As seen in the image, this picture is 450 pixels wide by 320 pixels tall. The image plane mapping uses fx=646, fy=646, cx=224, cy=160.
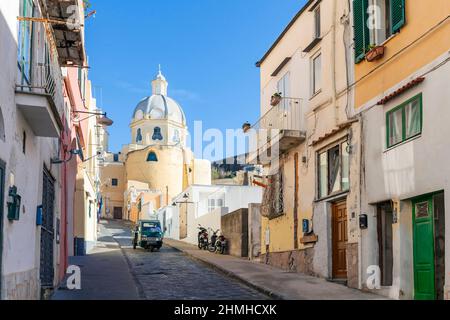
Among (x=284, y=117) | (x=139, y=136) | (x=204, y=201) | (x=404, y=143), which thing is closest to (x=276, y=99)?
(x=284, y=117)

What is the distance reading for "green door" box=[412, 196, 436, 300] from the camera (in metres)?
11.9

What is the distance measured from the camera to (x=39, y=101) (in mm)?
9508

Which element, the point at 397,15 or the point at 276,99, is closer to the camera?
the point at 397,15

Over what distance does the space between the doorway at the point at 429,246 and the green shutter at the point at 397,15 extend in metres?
3.58

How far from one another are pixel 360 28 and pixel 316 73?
348 centimetres

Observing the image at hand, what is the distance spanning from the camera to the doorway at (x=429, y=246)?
11.7 meters

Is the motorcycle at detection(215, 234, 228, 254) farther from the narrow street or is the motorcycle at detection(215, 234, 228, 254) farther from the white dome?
the white dome

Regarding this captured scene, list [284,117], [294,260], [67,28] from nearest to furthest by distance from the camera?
1. [67,28]
2. [294,260]
3. [284,117]

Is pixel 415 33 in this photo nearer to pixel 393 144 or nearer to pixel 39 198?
pixel 393 144

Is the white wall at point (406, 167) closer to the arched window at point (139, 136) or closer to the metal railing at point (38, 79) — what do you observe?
the metal railing at point (38, 79)

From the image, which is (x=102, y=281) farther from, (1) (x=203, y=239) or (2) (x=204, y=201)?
(2) (x=204, y=201)

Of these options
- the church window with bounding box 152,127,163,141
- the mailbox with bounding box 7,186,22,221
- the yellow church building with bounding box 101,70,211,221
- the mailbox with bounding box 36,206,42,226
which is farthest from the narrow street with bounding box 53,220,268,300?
the church window with bounding box 152,127,163,141

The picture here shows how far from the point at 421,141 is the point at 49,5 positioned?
307 inches

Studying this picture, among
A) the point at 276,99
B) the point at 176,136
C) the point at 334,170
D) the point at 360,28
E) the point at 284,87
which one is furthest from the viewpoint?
the point at 176,136
